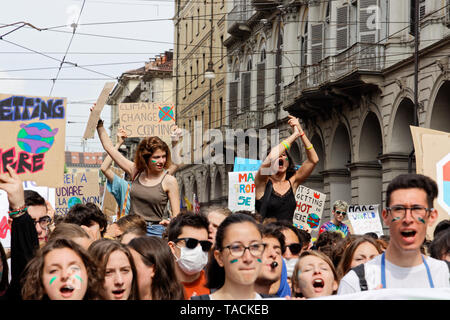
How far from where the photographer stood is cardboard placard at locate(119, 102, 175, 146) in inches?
560

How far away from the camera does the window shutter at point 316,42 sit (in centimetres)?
2792

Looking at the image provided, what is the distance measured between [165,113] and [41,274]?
1052 centimetres

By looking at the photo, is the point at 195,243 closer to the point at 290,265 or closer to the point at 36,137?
the point at 290,265

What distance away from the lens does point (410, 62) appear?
70.0 feet

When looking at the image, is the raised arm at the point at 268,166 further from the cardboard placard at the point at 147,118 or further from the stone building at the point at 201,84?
the stone building at the point at 201,84

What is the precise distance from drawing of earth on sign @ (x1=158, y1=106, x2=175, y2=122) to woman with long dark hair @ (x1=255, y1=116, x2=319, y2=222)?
697 centimetres

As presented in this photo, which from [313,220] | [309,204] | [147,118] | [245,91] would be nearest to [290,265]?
[313,220]

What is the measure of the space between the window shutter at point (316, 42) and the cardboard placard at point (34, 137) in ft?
67.4

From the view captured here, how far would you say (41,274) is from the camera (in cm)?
384

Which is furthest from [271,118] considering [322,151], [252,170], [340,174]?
[252,170]

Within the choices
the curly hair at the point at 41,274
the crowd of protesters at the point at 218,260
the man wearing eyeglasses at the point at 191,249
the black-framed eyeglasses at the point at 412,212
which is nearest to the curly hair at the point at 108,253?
the crowd of protesters at the point at 218,260

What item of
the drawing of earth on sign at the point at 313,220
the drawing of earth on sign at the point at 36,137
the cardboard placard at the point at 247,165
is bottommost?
the drawing of earth on sign at the point at 313,220

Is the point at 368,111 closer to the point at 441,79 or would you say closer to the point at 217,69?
the point at 441,79

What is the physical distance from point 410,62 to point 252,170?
821cm
